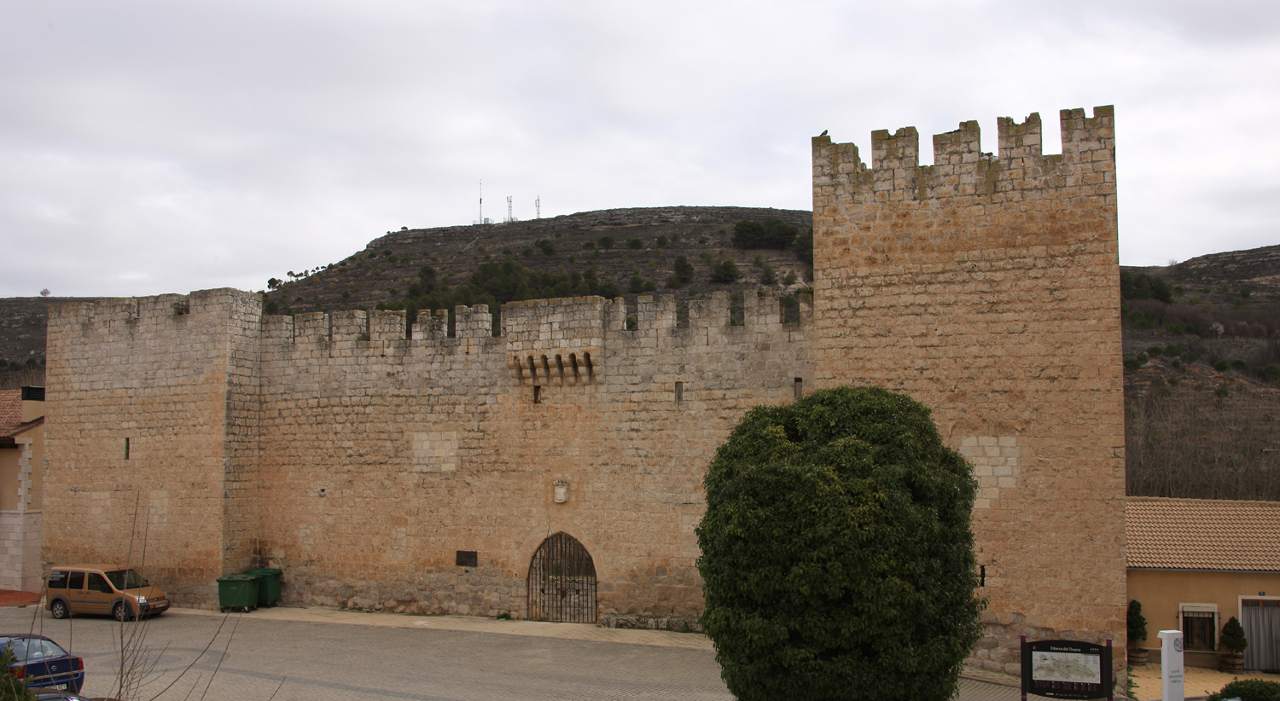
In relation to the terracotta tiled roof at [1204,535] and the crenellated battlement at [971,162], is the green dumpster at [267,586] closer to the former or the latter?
the crenellated battlement at [971,162]

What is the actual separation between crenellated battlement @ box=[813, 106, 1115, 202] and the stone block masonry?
29 mm

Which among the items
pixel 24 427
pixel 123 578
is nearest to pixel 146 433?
pixel 123 578

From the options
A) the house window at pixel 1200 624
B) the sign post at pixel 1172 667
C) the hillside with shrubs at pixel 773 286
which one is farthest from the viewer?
the hillside with shrubs at pixel 773 286

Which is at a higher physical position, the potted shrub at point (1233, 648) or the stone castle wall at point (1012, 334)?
the stone castle wall at point (1012, 334)

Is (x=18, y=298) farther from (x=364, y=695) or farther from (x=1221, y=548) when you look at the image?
(x=1221, y=548)

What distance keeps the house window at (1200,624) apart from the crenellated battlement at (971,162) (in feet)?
24.7

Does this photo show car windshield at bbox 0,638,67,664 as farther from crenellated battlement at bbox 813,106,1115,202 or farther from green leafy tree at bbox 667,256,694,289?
green leafy tree at bbox 667,256,694,289

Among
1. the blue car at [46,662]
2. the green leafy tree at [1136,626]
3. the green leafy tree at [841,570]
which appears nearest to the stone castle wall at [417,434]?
the green leafy tree at [841,570]

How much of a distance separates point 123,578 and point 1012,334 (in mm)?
13842

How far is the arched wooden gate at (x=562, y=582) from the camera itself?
49.9 feet

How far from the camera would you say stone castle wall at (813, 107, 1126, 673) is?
11.4 metres

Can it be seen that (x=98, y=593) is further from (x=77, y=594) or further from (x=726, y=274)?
(x=726, y=274)

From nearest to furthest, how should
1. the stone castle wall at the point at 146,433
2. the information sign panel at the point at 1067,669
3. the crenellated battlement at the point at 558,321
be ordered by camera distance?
the information sign panel at the point at 1067,669
the crenellated battlement at the point at 558,321
the stone castle wall at the point at 146,433

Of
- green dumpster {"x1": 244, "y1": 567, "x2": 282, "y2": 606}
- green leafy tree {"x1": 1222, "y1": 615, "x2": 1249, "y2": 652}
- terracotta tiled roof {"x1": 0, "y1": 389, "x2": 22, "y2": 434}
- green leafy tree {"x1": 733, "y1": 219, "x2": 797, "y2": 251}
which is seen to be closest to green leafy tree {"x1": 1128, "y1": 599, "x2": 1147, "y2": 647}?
green leafy tree {"x1": 1222, "y1": 615, "x2": 1249, "y2": 652}
